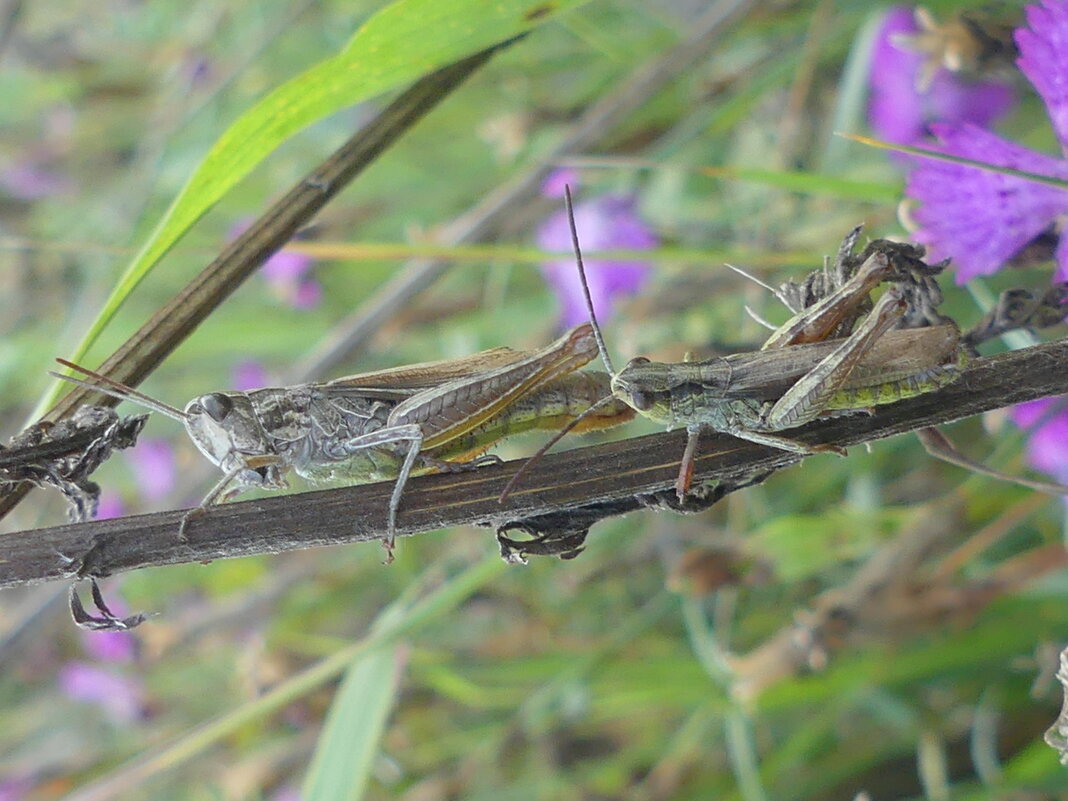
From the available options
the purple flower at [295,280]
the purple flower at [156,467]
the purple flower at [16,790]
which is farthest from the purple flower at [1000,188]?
the purple flower at [16,790]

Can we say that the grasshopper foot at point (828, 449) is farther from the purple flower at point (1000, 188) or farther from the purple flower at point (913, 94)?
the purple flower at point (913, 94)

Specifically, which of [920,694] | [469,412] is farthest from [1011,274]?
[469,412]

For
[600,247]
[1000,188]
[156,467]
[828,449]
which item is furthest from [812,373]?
[156,467]

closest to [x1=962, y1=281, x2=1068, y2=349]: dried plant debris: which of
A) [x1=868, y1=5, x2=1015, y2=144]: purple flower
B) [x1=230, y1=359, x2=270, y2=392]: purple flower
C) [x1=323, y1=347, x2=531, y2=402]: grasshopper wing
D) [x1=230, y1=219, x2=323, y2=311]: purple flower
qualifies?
[x1=323, y1=347, x2=531, y2=402]: grasshopper wing

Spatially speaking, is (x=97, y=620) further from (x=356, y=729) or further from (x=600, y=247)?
(x=600, y=247)

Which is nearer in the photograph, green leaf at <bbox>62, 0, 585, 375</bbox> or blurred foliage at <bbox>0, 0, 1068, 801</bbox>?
green leaf at <bbox>62, 0, 585, 375</bbox>

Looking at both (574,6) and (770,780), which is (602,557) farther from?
(574,6)

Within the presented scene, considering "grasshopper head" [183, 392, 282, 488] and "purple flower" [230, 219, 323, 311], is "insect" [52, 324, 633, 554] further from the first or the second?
"purple flower" [230, 219, 323, 311]
